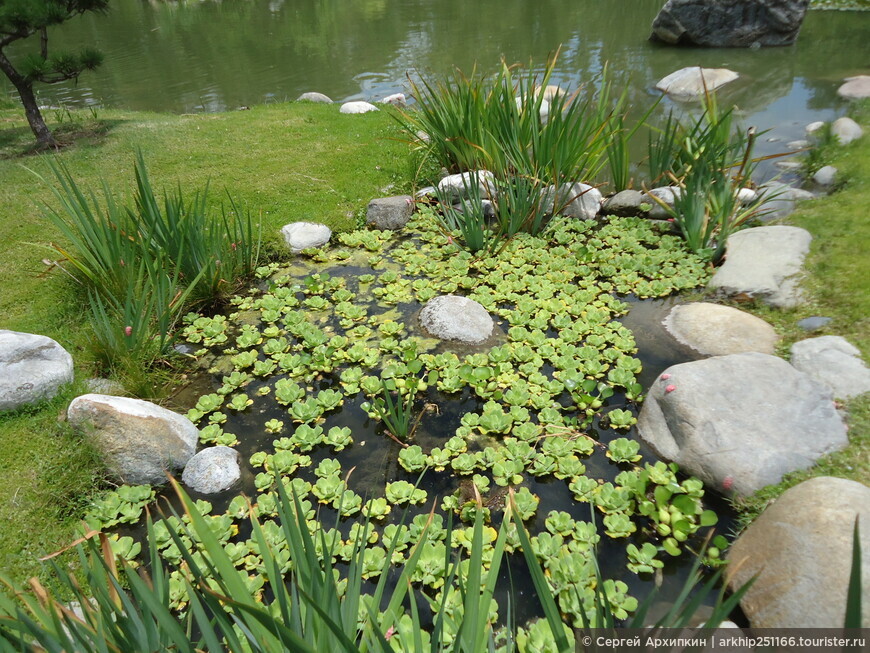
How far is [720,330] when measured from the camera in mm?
3340

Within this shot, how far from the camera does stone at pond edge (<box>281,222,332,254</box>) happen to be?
4.79 metres

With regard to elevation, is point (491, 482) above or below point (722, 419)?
below

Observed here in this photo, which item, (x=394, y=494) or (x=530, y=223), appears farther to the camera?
(x=530, y=223)

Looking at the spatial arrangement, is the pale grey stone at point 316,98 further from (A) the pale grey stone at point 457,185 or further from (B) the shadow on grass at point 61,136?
(A) the pale grey stone at point 457,185

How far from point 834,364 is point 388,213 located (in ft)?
12.4

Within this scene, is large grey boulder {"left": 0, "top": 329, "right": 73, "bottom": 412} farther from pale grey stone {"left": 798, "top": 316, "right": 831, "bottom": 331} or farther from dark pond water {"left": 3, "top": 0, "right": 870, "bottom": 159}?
dark pond water {"left": 3, "top": 0, "right": 870, "bottom": 159}

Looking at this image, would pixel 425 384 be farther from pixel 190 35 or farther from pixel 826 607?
pixel 190 35

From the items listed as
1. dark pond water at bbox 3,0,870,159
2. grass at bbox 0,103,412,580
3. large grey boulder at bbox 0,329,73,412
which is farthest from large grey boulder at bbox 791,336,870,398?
dark pond water at bbox 3,0,870,159

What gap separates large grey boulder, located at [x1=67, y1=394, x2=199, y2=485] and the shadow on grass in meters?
5.61

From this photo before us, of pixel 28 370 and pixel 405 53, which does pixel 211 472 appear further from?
pixel 405 53

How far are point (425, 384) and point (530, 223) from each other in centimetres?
227

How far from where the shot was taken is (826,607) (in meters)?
1.73

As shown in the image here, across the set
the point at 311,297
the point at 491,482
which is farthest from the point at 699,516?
the point at 311,297

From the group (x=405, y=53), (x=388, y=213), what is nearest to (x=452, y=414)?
(x=388, y=213)
